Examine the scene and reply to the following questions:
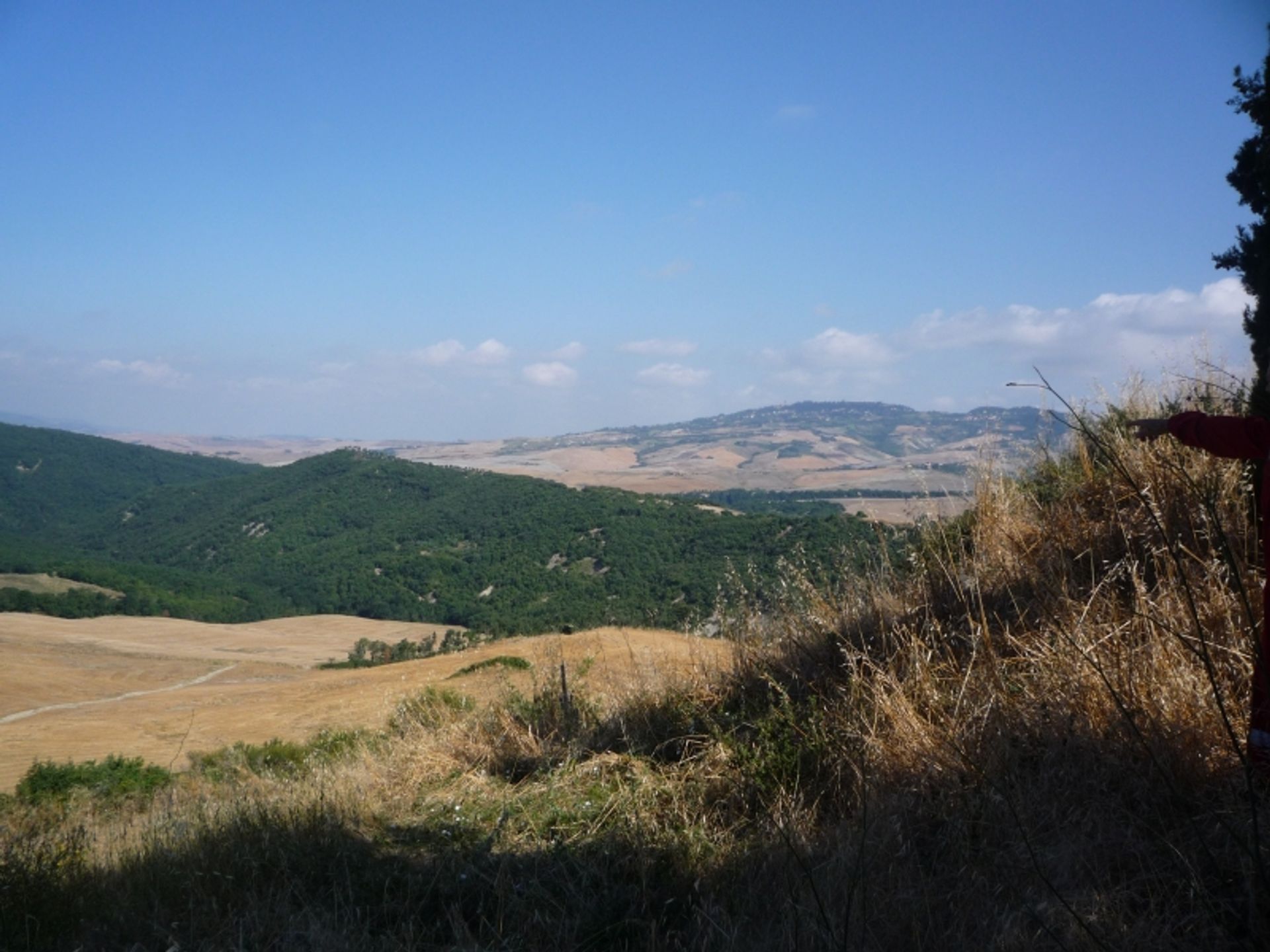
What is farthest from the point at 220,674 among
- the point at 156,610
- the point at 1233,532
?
the point at 1233,532

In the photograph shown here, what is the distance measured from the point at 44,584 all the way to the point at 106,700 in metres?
33.5

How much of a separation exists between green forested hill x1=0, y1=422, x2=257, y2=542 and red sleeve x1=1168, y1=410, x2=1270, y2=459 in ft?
351

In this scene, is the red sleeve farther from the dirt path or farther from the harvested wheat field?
the dirt path

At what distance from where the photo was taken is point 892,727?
4.01 m

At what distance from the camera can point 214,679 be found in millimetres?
27406

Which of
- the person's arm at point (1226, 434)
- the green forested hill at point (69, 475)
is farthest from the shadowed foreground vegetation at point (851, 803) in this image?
the green forested hill at point (69, 475)

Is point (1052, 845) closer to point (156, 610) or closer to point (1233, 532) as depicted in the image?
point (1233, 532)

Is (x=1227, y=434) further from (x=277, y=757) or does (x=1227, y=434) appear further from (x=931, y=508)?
(x=277, y=757)

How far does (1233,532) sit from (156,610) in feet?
180

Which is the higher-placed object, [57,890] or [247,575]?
[57,890]

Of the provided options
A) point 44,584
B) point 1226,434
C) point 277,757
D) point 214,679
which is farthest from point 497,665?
point 44,584

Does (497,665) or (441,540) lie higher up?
(497,665)

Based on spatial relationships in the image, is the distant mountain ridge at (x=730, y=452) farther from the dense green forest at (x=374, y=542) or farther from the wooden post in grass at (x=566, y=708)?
the wooden post in grass at (x=566, y=708)

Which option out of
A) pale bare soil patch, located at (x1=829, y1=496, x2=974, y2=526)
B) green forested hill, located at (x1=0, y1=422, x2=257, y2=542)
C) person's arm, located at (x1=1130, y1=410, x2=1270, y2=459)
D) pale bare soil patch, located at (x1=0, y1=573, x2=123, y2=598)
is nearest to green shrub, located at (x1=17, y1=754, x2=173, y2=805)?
pale bare soil patch, located at (x1=829, y1=496, x2=974, y2=526)
